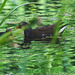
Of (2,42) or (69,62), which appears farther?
(69,62)

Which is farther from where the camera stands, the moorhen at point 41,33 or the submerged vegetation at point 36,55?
the moorhen at point 41,33

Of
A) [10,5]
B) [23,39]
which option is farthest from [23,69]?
[10,5]

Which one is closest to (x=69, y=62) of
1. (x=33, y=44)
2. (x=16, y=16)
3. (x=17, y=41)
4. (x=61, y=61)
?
(x=61, y=61)

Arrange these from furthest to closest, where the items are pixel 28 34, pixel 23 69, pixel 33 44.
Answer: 1. pixel 28 34
2. pixel 33 44
3. pixel 23 69

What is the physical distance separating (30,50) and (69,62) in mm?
703

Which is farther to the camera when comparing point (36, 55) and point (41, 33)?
point (41, 33)

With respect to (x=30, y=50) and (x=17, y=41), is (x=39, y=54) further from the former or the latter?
(x=17, y=41)

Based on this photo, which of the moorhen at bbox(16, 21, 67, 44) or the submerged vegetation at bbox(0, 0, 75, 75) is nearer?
the submerged vegetation at bbox(0, 0, 75, 75)

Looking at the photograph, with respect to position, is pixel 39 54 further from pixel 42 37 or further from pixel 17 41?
pixel 42 37

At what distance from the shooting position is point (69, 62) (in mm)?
2795

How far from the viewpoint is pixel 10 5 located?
19.9 ft

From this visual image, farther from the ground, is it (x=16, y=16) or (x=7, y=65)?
(x=16, y=16)

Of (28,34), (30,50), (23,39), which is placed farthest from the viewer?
(28,34)

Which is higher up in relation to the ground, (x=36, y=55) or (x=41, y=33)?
(x=41, y=33)
